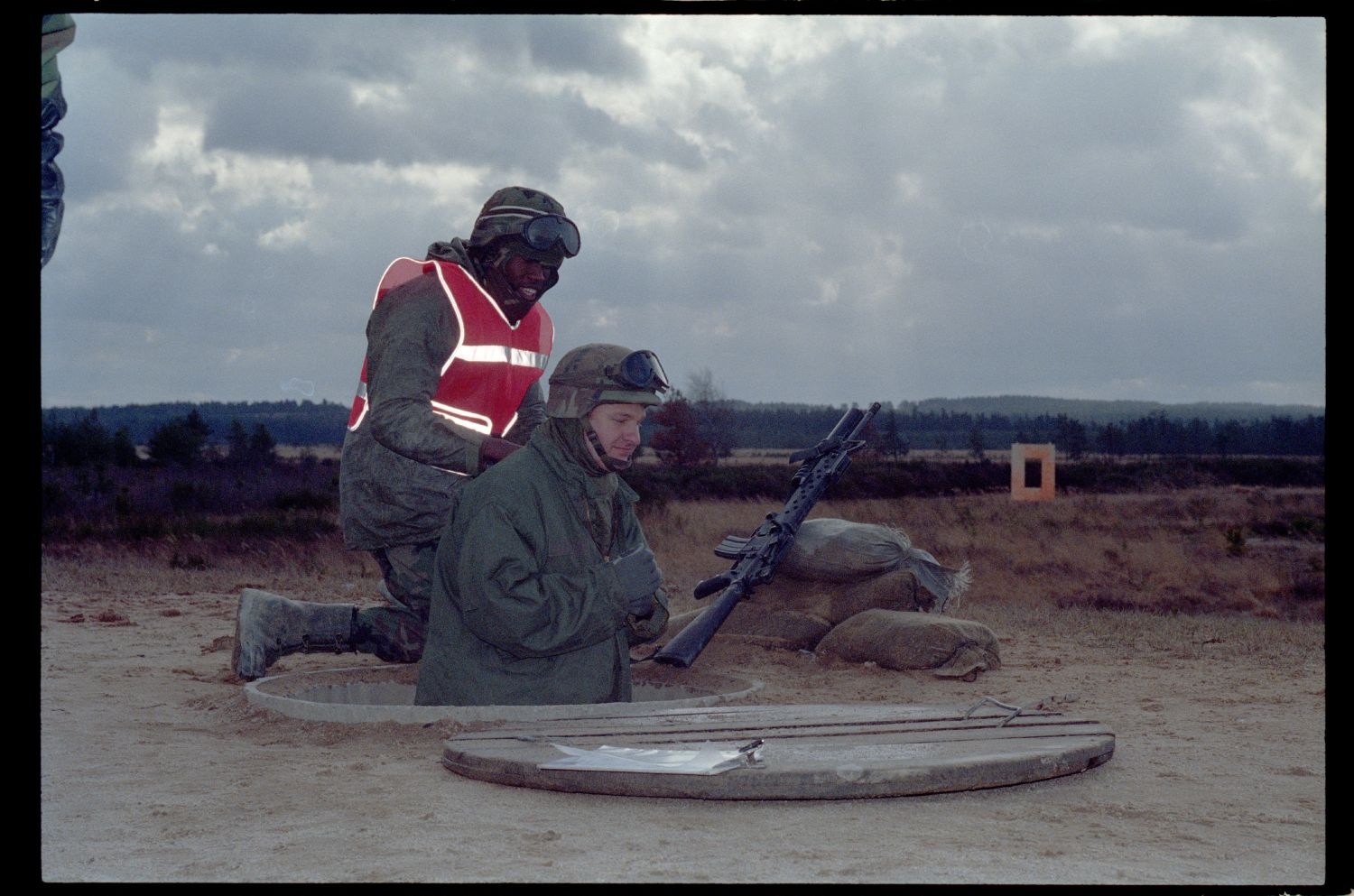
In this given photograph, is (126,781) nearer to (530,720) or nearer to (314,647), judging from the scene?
(530,720)

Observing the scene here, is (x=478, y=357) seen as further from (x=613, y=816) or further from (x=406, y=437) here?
(x=613, y=816)

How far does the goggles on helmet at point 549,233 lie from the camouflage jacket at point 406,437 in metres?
0.33

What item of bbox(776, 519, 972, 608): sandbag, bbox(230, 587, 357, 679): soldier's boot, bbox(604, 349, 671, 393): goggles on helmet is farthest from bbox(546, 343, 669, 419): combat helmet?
bbox(776, 519, 972, 608): sandbag

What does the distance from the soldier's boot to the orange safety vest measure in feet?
2.77

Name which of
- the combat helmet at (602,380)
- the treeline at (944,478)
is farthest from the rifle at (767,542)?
the treeline at (944,478)

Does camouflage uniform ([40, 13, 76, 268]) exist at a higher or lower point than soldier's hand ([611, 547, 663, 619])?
higher

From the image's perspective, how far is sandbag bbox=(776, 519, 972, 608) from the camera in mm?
7270

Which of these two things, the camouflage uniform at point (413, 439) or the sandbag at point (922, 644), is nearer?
the camouflage uniform at point (413, 439)

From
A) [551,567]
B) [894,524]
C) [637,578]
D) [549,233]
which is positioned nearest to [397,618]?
[551,567]

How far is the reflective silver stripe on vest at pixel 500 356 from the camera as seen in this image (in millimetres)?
5238

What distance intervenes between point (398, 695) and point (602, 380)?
1.88 meters

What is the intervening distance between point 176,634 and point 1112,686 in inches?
205

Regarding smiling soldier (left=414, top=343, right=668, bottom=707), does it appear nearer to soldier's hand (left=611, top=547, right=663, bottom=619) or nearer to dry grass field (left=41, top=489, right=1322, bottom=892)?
soldier's hand (left=611, top=547, right=663, bottom=619)

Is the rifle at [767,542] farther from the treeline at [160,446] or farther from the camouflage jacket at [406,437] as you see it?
the treeline at [160,446]
